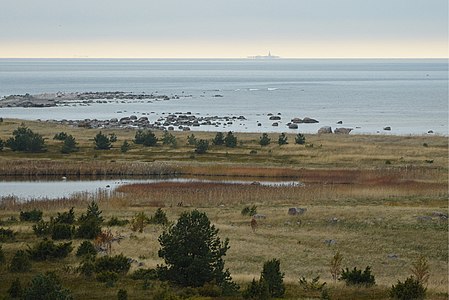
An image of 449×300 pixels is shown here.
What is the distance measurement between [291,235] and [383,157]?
41062 mm

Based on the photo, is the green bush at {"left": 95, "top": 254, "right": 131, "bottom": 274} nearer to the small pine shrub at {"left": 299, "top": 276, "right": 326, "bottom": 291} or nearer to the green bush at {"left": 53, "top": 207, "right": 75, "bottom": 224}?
the small pine shrub at {"left": 299, "top": 276, "right": 326, "bottom": 291}

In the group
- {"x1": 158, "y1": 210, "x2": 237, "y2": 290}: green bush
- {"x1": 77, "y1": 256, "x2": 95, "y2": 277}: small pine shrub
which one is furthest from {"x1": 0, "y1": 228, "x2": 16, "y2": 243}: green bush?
{"x1": 158, "y1": 210, "x2": 237, "y2": 290}: green bush

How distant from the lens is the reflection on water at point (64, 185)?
5862cm

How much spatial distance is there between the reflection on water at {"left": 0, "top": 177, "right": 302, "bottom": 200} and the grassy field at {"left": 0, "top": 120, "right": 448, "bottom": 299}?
214 cm

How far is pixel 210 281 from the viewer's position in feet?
84.8

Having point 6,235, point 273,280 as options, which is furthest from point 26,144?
point 273,280

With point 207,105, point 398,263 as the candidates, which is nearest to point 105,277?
point 398,263

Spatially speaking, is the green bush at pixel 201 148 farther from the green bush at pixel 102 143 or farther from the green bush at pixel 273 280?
the green bush at pixel 273 280

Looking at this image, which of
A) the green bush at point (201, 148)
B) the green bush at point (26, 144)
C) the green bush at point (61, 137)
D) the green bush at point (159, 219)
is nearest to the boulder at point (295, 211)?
the green bush at point (159, 219)

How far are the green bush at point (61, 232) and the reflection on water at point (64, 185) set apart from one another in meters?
20.0

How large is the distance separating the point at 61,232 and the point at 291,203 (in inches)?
770

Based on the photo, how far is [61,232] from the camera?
36312 mm

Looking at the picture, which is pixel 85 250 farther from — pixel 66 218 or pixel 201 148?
pixel 201 148

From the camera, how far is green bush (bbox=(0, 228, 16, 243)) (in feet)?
117
